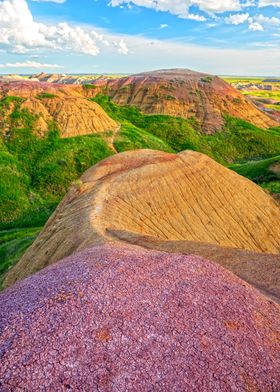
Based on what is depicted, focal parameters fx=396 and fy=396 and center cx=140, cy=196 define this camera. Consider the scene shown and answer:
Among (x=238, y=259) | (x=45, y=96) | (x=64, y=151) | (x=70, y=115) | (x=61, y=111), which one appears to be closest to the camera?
(x=238, y=259)

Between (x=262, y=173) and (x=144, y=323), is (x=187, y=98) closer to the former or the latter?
(x=262, y=173)

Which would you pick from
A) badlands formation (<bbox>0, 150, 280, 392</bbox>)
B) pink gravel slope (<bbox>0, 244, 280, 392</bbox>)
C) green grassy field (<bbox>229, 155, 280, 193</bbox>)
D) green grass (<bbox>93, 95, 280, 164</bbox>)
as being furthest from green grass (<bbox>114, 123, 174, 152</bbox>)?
pink gravel slope (<bbox>0, 244, 280, 392</bbox>)

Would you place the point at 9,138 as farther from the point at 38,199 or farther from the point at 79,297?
the point at 79,297

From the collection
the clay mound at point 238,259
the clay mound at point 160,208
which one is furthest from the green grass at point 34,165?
the clay mound at point 238,259

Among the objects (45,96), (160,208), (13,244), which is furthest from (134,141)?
(160,208)

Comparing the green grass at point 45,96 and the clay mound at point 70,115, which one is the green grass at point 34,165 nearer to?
the clay mound at point 70,115

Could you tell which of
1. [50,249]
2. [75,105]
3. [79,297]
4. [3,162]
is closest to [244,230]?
[50,249]

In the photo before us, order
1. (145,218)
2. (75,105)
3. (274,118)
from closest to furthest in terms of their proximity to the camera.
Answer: (145,218), (75,105), (274,118)
